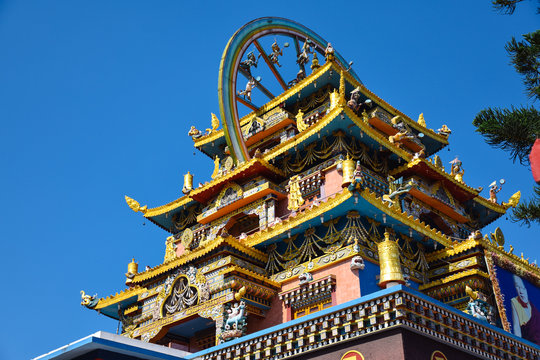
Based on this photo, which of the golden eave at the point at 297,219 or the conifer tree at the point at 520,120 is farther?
the golden eave at the point at 297,219

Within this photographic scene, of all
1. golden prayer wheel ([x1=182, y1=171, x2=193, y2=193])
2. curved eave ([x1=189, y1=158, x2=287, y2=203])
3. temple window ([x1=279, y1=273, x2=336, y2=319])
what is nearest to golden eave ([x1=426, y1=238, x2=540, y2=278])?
temple window ([x1=279, y1=273, x2=336, y2=319])

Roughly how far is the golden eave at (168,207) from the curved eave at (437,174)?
396 inches

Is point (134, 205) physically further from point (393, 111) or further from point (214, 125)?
point (393, 111)

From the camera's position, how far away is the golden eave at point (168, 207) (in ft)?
91.9

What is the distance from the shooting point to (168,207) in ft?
94.1

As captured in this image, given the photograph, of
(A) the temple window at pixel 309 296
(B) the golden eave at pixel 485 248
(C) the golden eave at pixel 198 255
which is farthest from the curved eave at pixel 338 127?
(A) the temple window at pixel 309 296

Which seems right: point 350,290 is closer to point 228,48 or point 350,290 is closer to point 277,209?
point 277,209

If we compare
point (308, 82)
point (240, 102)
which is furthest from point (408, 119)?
point (240, 102)

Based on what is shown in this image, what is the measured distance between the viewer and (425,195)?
23.7m

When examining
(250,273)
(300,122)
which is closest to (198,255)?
(250,273)

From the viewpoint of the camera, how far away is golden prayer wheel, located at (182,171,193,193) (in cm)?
2769

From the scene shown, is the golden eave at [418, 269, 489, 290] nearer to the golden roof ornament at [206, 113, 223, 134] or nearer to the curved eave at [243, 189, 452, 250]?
the curved eave at [243, 189, 452, 250]

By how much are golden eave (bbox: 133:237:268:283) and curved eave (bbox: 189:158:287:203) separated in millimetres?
4378

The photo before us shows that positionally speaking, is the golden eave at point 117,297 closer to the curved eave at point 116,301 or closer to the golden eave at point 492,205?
the curved eave at point 116,301
